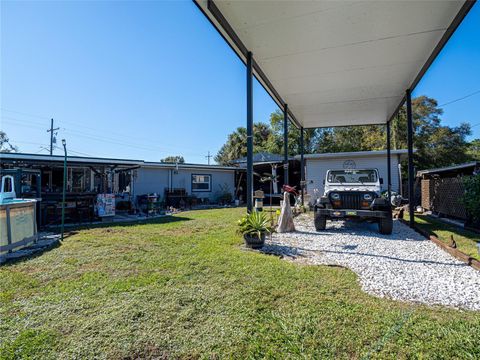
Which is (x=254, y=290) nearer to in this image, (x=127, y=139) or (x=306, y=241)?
(x=306, y=241)

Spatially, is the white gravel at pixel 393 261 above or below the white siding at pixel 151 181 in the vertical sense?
below

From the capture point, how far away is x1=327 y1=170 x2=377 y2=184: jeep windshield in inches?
310

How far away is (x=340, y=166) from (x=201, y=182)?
8710mm

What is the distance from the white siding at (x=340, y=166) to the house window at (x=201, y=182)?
639cm

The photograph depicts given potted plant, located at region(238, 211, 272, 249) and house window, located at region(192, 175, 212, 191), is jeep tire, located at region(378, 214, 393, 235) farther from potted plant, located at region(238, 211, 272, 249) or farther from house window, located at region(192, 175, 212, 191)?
house window, located at region(192, 175, 212, 191)

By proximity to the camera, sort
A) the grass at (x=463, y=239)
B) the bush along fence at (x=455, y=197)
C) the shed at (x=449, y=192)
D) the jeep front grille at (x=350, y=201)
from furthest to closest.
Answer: the shed at (x=449, y=192) → the jeep front grille at (x=350, y=201) → the bush along fence at (x=455, y=197) → the grass at (x=463, y=239)

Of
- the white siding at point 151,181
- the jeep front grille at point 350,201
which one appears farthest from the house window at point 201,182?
the jeep front grille at point 350,201

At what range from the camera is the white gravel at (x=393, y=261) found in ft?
9.31

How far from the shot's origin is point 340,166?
1418 centimetres

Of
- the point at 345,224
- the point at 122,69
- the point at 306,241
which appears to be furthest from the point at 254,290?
the point at 122,69

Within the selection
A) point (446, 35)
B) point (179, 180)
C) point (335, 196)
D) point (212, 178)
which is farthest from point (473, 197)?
point (179, 180)

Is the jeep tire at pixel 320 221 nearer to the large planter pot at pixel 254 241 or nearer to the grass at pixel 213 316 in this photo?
the large planter pot at pixel 254 241

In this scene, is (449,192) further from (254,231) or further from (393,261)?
(254,231)

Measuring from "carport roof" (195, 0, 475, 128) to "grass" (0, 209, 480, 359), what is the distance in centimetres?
416
